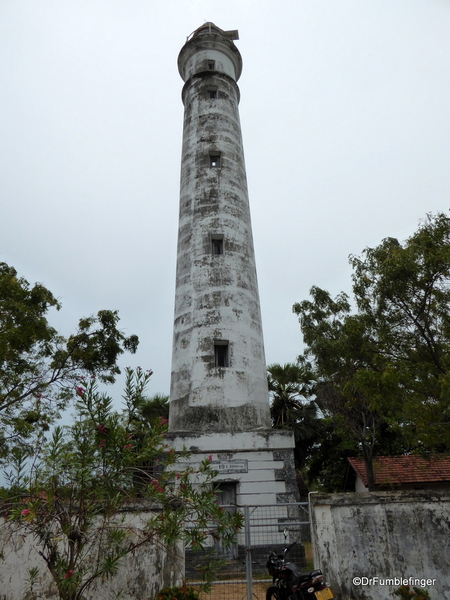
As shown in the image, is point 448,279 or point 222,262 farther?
point 222,262

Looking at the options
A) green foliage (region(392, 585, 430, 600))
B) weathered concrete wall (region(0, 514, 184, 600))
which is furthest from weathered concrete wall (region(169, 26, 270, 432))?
green foliage (region(392, 585, 430, 600))

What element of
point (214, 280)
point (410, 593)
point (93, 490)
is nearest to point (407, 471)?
point (214, 280)

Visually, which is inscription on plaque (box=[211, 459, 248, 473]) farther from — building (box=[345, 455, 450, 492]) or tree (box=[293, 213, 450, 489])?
building (box=[345, 455, 450, 492])

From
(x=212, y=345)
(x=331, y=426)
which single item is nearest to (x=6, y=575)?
(x=212, y=345)

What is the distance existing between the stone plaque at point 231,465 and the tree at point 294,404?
11549 millimetres

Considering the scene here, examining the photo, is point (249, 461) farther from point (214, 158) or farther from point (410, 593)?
point (214, 158)

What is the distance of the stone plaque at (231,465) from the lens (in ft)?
41.0

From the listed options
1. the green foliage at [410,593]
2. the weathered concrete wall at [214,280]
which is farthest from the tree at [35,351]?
the green foliage at [410,593]

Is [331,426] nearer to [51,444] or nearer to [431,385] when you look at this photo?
[431,385]

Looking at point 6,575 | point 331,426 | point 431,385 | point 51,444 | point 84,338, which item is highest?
point 84,338

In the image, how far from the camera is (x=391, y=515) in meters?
7.81

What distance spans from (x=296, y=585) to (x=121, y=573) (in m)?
2.89

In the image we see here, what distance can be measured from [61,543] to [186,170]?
47.7 feet

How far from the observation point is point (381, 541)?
25.0ft
